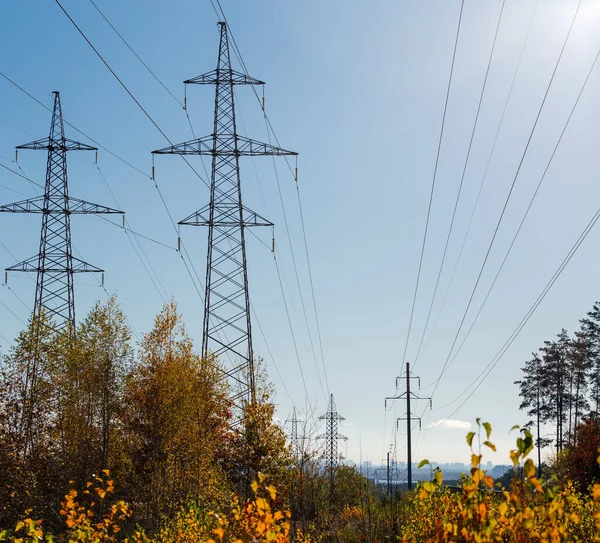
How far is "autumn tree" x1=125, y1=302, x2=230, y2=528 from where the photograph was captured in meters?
23.0

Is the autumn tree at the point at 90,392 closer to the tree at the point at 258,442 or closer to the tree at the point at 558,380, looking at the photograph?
the tree at the point at 258,442

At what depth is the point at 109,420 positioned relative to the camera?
28.3 metres

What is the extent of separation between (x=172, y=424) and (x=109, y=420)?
4875 millimetres

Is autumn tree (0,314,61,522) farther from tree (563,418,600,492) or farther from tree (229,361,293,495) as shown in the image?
tree (563,418,600,492)

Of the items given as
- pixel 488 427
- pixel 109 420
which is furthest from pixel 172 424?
pixel 488 427

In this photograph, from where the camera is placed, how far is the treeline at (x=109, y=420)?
24531 millimetres

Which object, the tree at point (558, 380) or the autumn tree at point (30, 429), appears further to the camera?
the tree at point (558, 380)

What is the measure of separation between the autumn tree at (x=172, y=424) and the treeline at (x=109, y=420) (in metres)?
0.04

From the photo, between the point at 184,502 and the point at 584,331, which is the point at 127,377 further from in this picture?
the point at 584,331

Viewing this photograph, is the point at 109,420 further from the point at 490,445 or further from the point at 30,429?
the point at 490,445

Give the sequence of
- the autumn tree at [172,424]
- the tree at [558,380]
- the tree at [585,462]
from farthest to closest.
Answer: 1. the tree at [558,380]
2. the tree at [585,462]
3. the autumn tree at [172,424]

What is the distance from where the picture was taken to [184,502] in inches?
858

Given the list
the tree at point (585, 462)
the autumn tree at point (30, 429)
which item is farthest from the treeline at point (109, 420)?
the tree at point (585, 462)

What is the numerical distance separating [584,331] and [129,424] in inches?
1605
